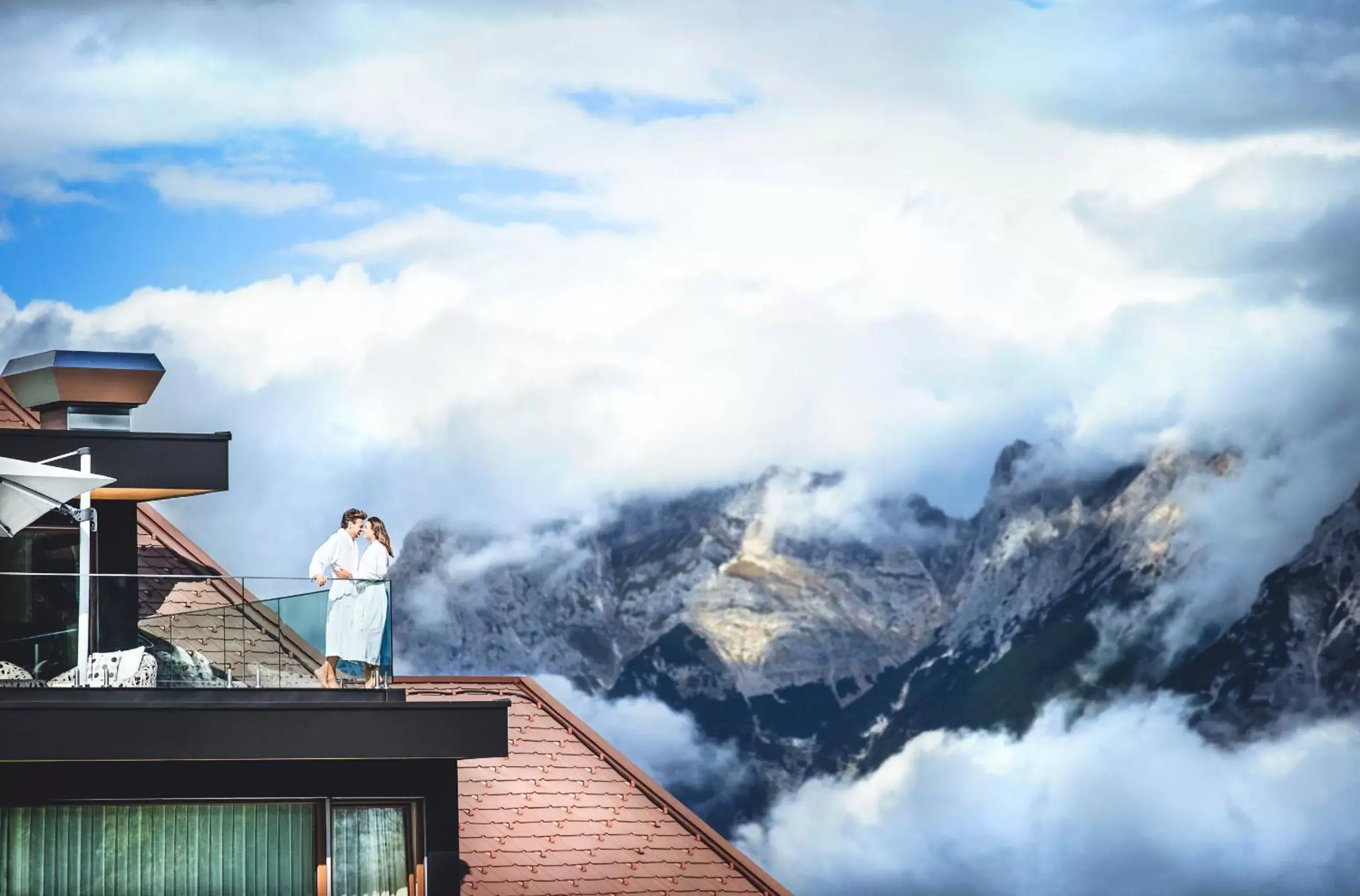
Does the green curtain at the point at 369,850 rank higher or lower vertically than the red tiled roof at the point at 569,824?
lower

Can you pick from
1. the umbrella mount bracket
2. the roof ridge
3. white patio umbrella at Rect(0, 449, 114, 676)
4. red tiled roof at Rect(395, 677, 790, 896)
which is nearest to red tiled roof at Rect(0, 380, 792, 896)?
red tiled roof at Rect(395, 677, 790, 896)

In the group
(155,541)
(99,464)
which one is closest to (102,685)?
(99,464)

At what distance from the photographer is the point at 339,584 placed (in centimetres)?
2119

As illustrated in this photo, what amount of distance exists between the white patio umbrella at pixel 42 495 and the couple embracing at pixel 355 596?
7.67 ft

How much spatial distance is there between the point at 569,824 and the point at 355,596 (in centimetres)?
602

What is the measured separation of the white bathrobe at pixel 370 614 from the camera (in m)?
21.0

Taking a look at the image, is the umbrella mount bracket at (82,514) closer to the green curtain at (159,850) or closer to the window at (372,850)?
the green curtain at (159,850)

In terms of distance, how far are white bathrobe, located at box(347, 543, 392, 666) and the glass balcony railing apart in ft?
0.04

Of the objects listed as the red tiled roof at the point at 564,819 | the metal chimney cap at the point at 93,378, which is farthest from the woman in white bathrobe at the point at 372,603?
the metal chimney cap at the point at 93,378

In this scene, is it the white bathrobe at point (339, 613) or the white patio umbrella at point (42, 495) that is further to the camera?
the white bathrobe at point (339, 613)

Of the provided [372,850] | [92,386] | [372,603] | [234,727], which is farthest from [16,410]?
[372,850]

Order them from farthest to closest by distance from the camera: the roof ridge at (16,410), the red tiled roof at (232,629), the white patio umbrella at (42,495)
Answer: the roof ridge at (16,410)
the red tiled roof at (232,629)
the white patio umbrella at (42,495)

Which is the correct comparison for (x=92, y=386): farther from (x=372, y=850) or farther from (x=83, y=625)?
(x=372, y=850)

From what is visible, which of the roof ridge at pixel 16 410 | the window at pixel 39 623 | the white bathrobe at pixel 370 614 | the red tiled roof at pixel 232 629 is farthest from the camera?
the roof ridge at pixel 16 410
